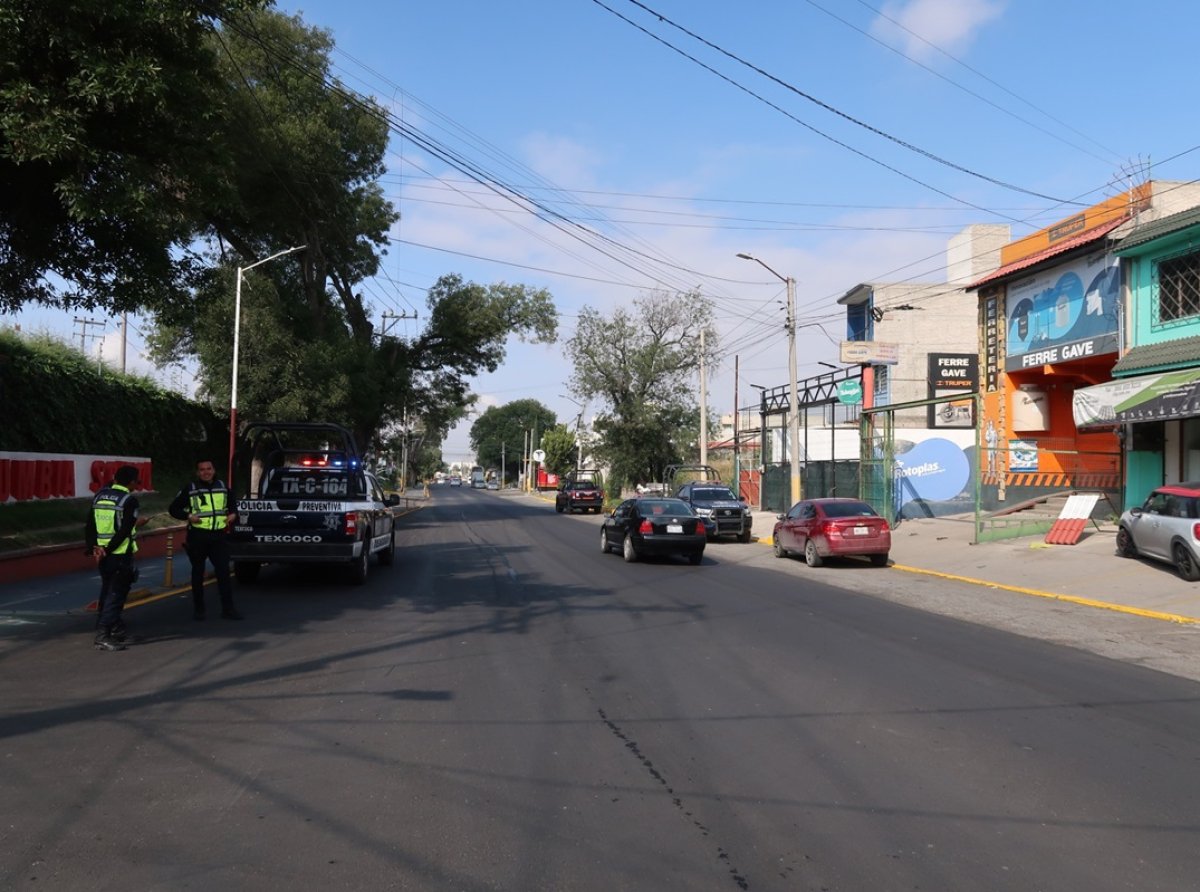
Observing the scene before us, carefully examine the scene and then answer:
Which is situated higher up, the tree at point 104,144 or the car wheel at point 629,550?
the tree at point 104,144

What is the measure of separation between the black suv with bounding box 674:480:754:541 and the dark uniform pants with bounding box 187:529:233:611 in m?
17.1

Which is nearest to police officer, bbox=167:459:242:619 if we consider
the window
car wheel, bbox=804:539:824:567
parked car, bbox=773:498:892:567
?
parked car, bbox=773:498:892:567

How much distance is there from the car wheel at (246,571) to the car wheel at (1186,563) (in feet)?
48.4

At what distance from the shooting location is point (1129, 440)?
2159 centimetres

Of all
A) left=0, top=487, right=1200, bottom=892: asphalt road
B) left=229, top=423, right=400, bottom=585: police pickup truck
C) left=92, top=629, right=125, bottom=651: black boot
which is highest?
left=229, top=423, right=400, bottom=585: police pickup truck

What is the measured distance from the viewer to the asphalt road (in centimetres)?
440

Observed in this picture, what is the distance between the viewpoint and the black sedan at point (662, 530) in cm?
1988

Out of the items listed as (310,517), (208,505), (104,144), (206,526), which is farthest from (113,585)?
(310,517)

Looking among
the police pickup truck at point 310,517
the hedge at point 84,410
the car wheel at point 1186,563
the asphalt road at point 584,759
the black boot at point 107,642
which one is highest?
the hedge at point 84,410

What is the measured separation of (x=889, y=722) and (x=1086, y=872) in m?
2.72

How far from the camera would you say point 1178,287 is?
65.1 feet

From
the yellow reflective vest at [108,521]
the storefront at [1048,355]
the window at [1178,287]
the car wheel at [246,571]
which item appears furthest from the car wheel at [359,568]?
the window at [1178,287]

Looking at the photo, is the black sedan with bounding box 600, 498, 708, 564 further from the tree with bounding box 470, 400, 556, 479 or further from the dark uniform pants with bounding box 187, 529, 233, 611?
the tree with bounding box 470, 400, 556, 479

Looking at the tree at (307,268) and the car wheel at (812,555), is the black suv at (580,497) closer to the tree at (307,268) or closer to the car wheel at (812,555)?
the tree at (307,268)
